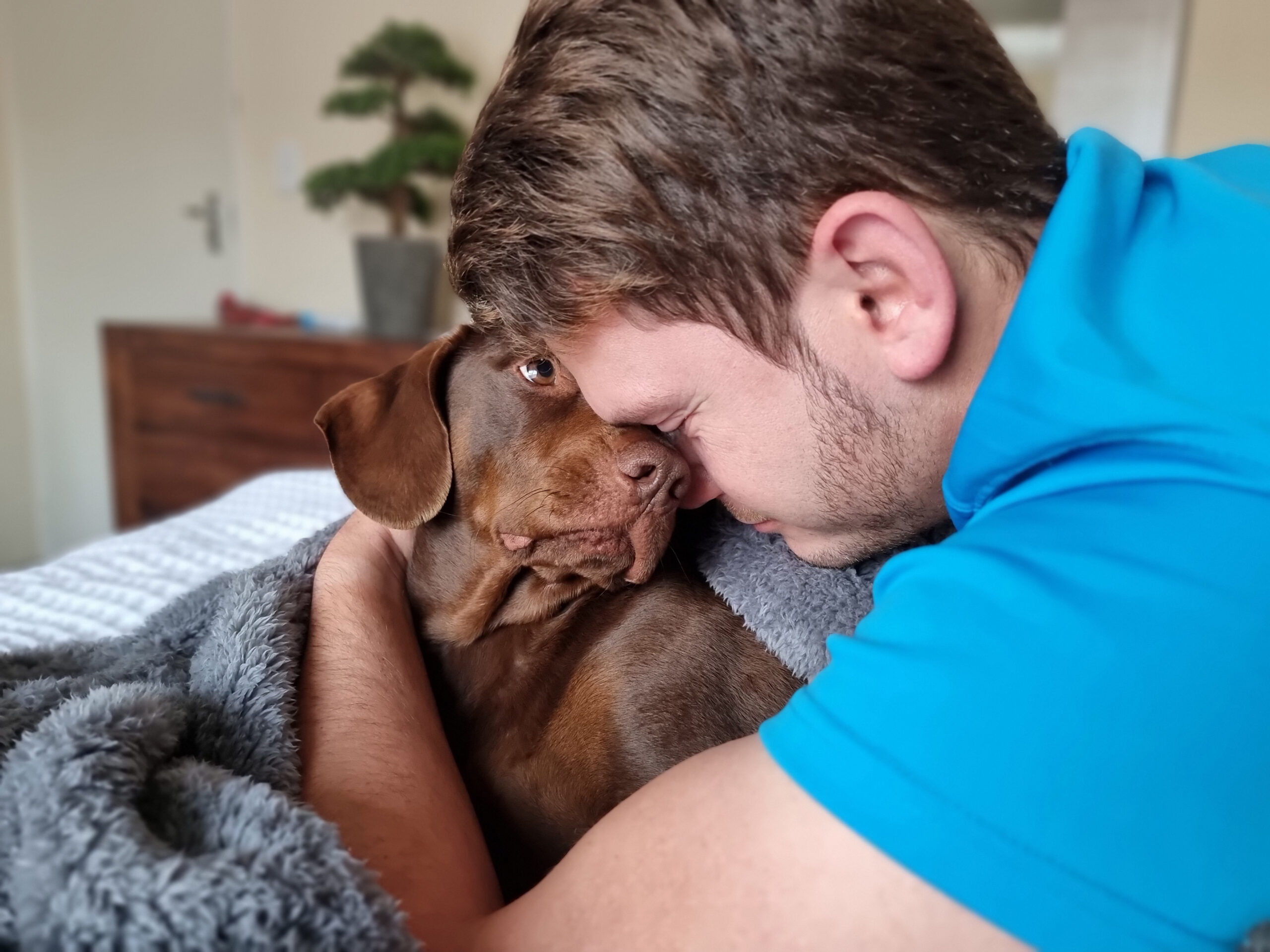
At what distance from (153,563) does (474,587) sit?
0.88m

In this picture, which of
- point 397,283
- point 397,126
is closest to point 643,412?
point 397,283

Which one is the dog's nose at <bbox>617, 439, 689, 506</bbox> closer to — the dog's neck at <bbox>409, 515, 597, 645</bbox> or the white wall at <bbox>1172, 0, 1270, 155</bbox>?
the dog's neck at <bbox>409, 515, 597, 645</bbox>

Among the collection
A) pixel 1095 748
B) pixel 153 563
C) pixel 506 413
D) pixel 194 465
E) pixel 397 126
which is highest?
pixel 397 126

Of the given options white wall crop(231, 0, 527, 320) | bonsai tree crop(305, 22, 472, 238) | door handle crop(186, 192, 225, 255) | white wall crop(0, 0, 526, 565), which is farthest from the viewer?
door handle crop(186, 192, 225, 255)

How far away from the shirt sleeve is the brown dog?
57cm

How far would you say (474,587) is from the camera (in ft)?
4.78

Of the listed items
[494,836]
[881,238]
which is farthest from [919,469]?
[494,836]

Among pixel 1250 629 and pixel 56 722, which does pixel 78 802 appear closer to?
pixel 56 722

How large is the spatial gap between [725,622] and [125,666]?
0.75m

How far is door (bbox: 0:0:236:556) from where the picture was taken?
551 centimetres

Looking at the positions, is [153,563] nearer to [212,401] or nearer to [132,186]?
[212,401]

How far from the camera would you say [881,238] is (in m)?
0.92

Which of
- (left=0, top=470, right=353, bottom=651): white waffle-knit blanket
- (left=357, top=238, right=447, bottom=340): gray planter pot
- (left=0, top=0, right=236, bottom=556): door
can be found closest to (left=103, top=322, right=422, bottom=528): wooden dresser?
(left=357, top=238, right=447, bottom=340): gray planter pot

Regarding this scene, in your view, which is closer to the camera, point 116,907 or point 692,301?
point 116,907
